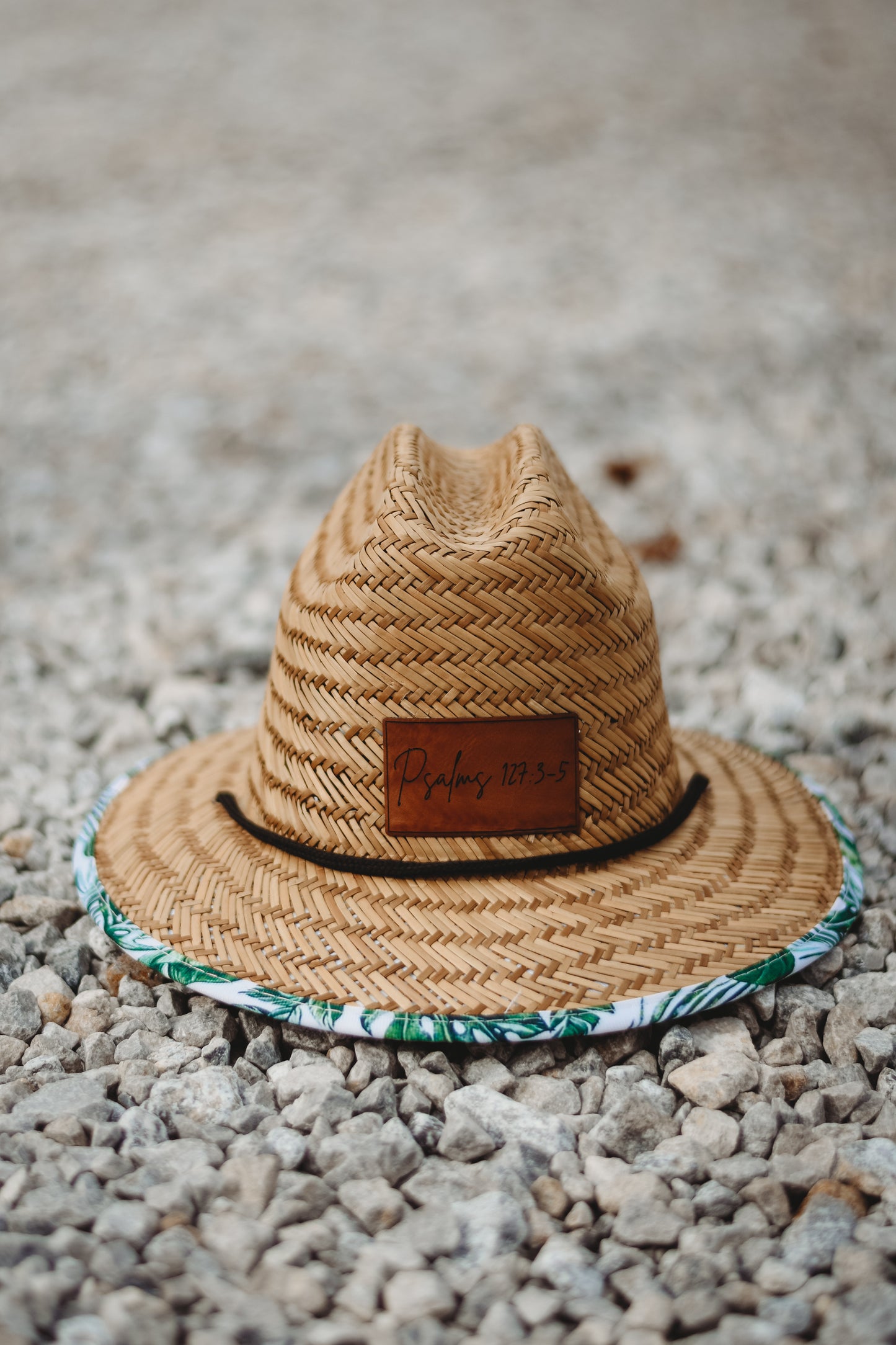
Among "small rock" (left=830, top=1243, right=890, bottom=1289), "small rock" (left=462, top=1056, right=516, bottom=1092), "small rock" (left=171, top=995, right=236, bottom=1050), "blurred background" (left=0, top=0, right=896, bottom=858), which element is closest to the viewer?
"small rock" (left=830, top=1243, right=890, bottom=1289)

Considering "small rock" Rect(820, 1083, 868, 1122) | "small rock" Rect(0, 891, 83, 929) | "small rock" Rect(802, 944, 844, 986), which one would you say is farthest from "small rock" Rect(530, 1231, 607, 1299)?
"small rock" Rect(0, 891, 83, 929)

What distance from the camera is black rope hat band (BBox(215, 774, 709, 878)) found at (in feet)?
5.03

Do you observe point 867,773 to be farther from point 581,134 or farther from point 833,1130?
point 581,134

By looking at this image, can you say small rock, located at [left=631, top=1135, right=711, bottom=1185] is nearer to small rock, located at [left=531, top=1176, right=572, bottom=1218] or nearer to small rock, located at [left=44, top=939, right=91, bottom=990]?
small rock, located at [left=531, top=1176, right=572, bottom=1218]

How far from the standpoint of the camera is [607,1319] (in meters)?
1.10

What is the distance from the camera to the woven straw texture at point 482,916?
4.66ft

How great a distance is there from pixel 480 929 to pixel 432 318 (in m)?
3.93

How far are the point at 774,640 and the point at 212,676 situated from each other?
173 cm

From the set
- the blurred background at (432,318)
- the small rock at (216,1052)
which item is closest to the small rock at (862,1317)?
the small rock at (216,1052)

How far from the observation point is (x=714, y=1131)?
1.38m

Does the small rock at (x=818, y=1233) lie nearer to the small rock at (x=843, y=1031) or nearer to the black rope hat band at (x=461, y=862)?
the small rock at (x=843, y=1031)

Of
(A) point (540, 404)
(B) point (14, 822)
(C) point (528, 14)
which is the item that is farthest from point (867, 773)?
(C) point (528, 14)

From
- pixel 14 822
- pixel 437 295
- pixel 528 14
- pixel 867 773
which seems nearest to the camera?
pixel 14 822

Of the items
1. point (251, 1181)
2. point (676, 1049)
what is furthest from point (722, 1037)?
point (251, 1181)
